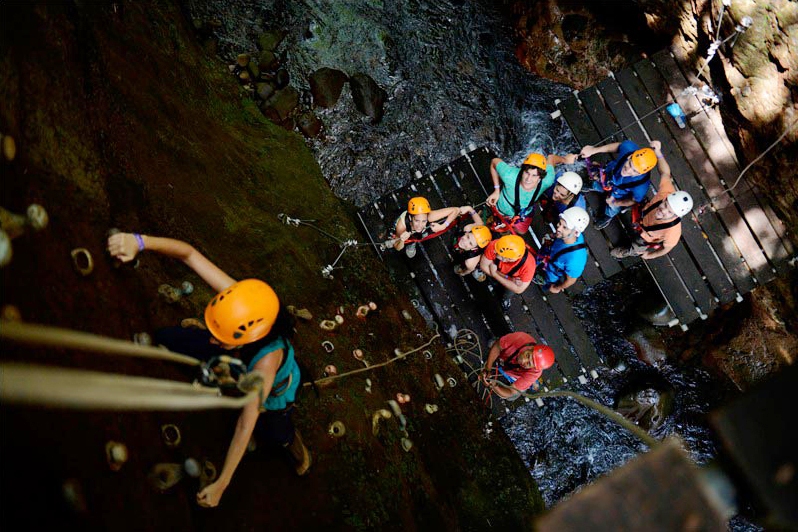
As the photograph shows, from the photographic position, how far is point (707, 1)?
5.61 metres

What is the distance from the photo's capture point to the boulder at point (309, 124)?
6.77m

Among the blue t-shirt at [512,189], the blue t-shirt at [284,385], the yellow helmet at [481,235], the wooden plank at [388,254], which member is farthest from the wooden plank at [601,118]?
the blue t-shirt at [284,385]

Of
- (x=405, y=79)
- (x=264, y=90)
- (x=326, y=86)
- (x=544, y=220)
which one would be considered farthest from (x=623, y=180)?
(x=264, y=90)

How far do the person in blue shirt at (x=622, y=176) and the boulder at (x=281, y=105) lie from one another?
4091 mm

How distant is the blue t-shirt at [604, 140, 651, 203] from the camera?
5.38m

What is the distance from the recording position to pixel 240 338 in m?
2.55

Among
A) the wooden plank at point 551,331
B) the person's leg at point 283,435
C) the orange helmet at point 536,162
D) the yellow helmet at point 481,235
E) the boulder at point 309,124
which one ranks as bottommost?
the wooden plank at point 551,331

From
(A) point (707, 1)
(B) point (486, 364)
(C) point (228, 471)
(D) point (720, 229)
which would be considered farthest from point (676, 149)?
(C) point (228, 471)

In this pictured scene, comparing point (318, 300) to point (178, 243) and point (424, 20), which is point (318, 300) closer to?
point (178, 243)

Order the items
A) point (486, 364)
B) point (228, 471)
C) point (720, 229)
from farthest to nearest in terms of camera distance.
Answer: point (720, 229) < point (486, 364) < point (228, 471)

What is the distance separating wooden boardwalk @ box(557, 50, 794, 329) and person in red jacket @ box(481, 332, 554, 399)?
186 centimetres

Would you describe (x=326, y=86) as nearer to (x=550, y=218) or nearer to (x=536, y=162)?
(x=536, y=162)

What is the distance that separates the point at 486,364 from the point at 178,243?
3936 mm

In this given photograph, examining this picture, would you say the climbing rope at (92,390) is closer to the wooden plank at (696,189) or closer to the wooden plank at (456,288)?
the wooden plank at (456,288)
